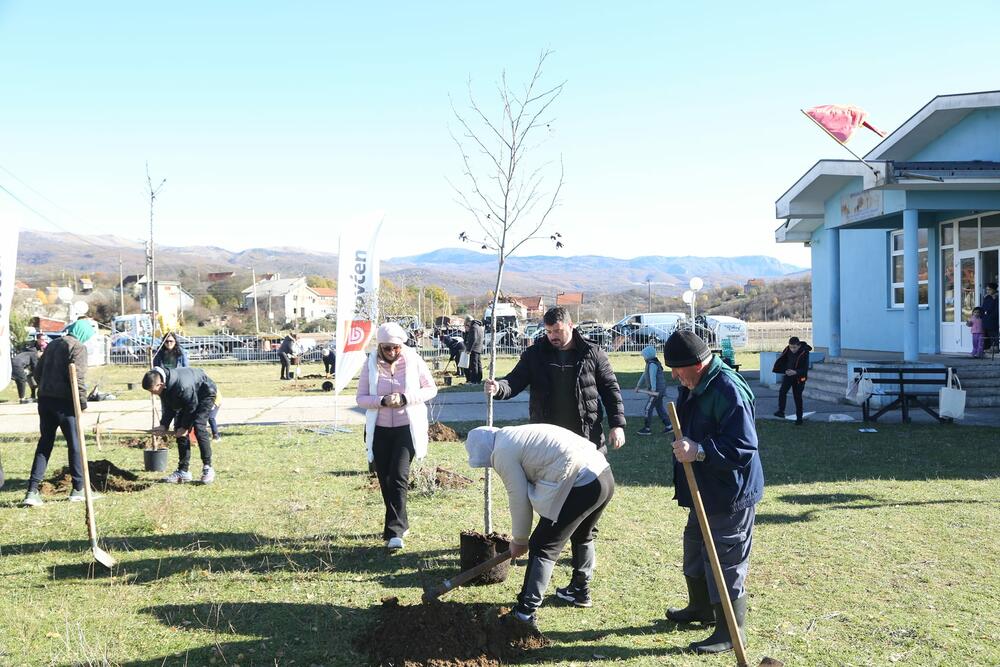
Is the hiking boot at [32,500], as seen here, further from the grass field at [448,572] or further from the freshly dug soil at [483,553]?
the freshly dug soil at [483,553]

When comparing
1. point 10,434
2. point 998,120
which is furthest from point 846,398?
point 10,434

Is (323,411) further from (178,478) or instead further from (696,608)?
(696,608)

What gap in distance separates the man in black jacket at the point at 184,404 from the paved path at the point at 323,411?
4.56 m

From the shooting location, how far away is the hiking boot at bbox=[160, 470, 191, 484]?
9.13 metres

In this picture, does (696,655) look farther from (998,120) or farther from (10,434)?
(998,120)

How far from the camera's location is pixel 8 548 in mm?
6590

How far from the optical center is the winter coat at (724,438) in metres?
4.16

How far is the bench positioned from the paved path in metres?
0.29

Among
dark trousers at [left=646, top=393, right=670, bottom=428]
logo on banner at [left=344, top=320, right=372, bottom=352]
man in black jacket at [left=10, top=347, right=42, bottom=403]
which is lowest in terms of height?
dark trousers at [left=646, top=393, right=670, bottom=428]

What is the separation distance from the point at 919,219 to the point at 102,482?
1680cm

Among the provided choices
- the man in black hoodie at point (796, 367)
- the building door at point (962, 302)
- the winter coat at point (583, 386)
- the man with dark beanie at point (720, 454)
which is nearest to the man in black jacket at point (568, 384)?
the winter coat at point (583, 386)

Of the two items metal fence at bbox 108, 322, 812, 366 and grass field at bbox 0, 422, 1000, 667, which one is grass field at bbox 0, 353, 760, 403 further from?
grass field at bbox 0, 422, 1000, 667

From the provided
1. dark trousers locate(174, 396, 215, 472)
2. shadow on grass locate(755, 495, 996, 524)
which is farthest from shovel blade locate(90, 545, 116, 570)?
shadow on grass locate(755, 495, 996, 524)

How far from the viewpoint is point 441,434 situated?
487 inches
